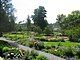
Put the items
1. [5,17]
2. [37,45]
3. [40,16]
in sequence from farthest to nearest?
[40,16] < [5,17] < [37,45]

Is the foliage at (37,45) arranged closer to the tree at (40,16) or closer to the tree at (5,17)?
the tree at (5,17)

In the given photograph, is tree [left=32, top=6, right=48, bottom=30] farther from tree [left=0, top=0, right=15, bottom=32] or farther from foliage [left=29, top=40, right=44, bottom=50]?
foliage [left=29, top=40, right=44, bottom=50]

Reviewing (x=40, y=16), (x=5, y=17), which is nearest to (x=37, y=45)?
(x=5, y=17)

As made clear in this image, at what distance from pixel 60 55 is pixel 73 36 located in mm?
24165

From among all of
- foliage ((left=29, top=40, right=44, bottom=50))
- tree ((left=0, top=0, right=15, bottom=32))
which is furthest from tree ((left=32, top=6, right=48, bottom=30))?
foliage ((left=29, top=40, right=44, bottom=50))

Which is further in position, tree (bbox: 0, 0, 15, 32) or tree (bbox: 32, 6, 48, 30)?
tree (bbox: 32, 6, 48, 30)

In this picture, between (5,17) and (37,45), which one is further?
(5,17)

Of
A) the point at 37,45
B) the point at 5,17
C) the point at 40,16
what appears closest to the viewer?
the point at 37,45

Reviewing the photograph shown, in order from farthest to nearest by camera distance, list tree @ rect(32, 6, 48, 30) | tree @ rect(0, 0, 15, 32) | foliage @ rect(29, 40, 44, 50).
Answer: tree @ rect(32, 6, 48, 30) → tree @ rect(0, 0, 15, 32) → foliage @ rect(29, 40, 44, 50)

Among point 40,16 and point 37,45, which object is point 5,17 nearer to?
point 37,45

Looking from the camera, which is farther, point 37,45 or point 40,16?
point 40,16

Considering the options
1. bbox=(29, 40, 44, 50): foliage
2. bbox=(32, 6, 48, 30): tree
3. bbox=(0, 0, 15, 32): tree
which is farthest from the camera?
bbox=(32, 6, 48, 30): tree

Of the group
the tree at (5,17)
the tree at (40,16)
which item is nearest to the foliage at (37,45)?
the tree at (5,17)

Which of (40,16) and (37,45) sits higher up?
(40,16)
